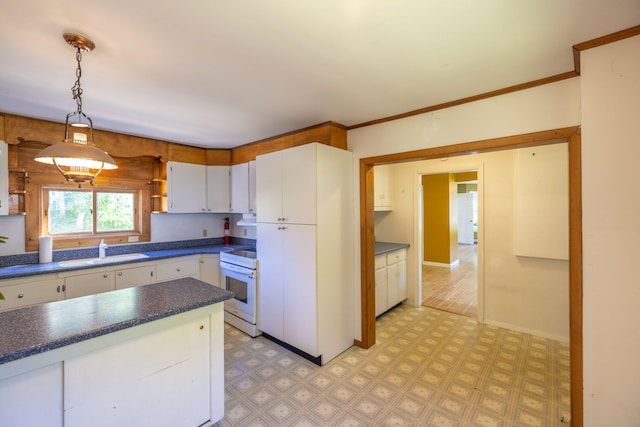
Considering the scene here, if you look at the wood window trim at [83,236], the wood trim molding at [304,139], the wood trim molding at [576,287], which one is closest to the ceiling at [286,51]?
the wood trim molding at [304,139]

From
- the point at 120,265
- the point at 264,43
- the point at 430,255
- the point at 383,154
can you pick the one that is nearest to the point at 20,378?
the point at 264,43

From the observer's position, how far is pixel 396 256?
4.07 m

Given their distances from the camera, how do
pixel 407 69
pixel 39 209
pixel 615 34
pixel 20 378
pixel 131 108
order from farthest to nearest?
pixel 39 209, pixel 131 108, pixel 407 69, pixel 615 34, pixel 20 378

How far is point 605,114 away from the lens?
1546 millimetres

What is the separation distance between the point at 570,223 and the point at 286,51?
204 cm

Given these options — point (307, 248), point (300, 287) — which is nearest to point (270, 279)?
point (300, 287)

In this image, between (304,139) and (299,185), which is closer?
(299,185)

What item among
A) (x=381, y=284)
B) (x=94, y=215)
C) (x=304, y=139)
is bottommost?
(x=381, y=284)

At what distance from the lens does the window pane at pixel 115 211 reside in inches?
141

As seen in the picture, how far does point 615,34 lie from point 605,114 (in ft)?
1.38

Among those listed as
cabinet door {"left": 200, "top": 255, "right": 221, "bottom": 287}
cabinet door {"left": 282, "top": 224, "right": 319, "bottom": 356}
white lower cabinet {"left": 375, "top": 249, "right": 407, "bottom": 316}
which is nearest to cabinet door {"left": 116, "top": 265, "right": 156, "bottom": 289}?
cabinet door {"left": 200, "top": 255, "right": 221, "bottom": 287}

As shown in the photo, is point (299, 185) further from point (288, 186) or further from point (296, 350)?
point (296, 350)

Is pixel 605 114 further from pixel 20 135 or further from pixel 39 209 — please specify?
pixel 39 209

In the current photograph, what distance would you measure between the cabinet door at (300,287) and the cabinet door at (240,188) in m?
1.28
